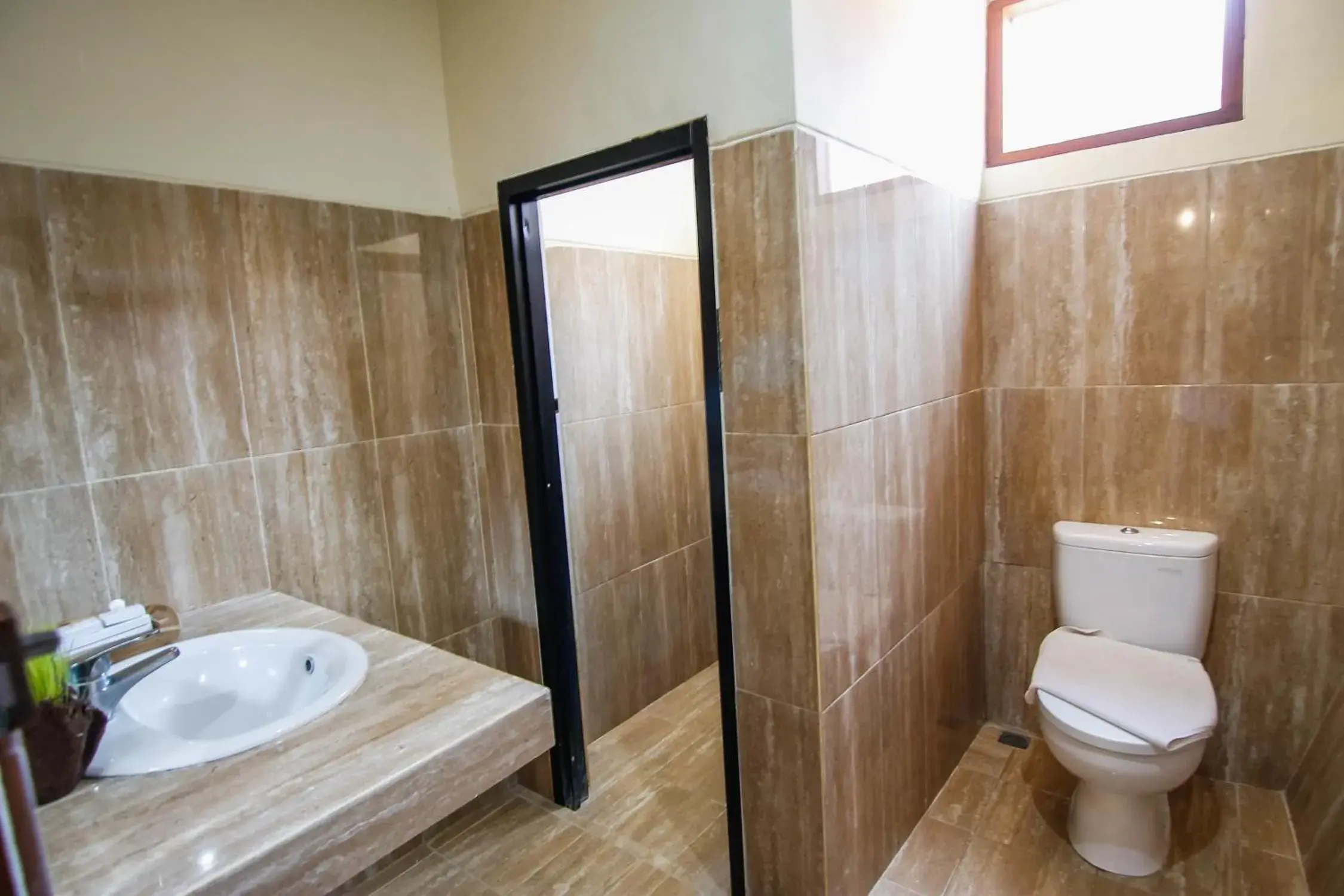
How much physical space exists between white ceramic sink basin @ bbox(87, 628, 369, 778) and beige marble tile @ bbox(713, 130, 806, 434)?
930 mm

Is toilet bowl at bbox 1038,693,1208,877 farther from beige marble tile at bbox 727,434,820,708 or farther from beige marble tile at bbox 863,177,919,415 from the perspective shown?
beige marble tile at bbox 863,177,919,415

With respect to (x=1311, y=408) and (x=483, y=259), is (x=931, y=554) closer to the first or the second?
(x=1311, y=408)

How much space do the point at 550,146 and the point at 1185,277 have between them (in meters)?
1.84

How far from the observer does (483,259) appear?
2.02 metres

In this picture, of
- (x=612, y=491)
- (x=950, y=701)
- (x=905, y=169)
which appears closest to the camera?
(x=905, y=169)

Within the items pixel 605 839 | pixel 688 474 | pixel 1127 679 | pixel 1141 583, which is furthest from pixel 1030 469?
pixel 605 839

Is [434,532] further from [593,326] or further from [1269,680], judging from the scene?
[1269,680]

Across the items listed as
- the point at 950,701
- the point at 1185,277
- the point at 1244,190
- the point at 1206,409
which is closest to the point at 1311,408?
the point at 1206,409

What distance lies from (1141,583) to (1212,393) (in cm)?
59

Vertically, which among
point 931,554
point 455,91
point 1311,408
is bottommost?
point 931,554

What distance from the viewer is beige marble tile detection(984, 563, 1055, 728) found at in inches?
90.1

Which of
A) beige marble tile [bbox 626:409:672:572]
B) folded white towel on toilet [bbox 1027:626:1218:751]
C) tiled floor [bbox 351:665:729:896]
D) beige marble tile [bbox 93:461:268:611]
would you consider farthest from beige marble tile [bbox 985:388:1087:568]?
beige marble tile [bbox 93:461:268:611]

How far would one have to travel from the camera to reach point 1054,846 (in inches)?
73.0

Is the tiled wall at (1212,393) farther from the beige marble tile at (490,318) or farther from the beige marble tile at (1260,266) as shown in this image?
the beige marble tile at (490,318)
